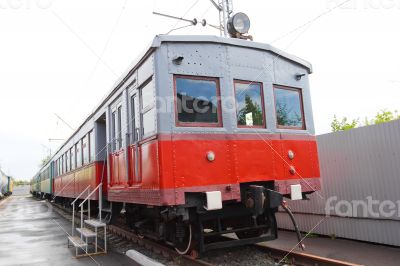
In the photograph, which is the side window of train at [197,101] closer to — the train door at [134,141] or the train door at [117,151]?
the train door at [134,141]

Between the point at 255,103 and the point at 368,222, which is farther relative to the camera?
the point at 368,222

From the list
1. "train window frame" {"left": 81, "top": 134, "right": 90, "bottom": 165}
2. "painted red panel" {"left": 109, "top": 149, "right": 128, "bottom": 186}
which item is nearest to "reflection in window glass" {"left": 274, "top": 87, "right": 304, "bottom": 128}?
"painted red panel" {"left": 109, "top": 149, "right": 128, "bottom": 186}

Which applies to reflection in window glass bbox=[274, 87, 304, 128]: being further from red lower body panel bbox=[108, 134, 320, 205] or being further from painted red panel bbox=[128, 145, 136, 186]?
painted red panel bbox=[128, 145, 136, 186]

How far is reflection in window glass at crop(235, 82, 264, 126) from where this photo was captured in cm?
591

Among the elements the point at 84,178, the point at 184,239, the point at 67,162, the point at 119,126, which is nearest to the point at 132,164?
the point at 119,126

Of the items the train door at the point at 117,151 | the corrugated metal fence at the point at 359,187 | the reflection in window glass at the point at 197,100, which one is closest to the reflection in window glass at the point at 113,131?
the train door at the point at 117,151

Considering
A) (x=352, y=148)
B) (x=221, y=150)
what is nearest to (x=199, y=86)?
(x=221, y=150)

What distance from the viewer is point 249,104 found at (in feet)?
19.7

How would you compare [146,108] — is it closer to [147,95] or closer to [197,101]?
[147,95]

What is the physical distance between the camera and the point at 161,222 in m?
6.39

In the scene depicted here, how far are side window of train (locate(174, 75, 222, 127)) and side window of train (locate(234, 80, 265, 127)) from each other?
1.23ft

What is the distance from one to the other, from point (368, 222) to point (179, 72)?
4.73m

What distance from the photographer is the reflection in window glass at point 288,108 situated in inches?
251

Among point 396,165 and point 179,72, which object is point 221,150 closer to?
point 179,72
